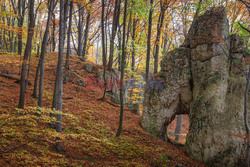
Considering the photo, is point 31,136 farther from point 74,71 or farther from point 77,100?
point 74,71

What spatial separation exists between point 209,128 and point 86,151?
239 inches

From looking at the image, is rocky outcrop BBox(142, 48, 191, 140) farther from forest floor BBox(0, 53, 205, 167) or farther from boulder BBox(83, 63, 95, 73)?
boulder BBox(83, 63, 95, 73)

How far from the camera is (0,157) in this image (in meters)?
3.84

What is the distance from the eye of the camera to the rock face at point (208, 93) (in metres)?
7.42

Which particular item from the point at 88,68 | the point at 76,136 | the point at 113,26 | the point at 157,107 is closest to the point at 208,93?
the point at 157,107

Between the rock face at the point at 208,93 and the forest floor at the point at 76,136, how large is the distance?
1175 mm

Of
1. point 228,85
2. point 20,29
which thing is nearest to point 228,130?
point 228,85

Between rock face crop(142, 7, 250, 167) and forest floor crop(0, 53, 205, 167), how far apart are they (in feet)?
3.86

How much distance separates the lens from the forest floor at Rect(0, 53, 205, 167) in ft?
14.0

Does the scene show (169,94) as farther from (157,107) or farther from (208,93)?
(208,93)

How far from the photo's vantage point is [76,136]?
408 cm

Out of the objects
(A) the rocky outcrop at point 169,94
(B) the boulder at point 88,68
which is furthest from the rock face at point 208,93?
(B) the boulder at point 88,68

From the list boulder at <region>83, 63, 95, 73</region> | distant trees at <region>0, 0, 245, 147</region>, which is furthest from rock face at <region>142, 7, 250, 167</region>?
boulder at <region>83, 63, 95, 73</region>

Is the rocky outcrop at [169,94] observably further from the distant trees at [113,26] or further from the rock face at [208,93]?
the distant trees at [113,26]
